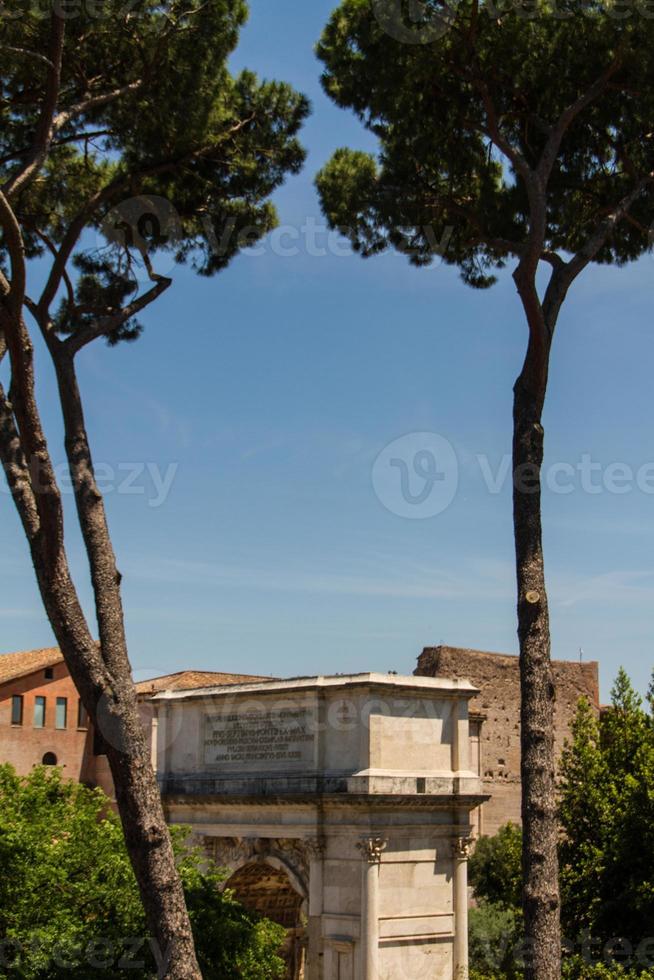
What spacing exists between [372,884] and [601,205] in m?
9.87

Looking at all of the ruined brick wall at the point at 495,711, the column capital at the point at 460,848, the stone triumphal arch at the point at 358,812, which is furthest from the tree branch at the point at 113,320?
the ruined brick wall at the point at 495,711

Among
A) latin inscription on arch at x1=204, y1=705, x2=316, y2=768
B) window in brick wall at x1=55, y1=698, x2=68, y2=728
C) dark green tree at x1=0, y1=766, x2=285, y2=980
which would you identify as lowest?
dark green tree at x1=0, y1=766, x2=285, y2=980

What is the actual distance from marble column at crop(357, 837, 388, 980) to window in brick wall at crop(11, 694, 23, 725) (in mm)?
17740

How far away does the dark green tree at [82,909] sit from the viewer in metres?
13.1

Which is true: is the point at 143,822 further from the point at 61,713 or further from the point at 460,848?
the point at 61,713

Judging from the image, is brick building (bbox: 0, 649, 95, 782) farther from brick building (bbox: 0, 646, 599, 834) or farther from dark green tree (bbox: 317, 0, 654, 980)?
dark green tree (bbox: 317, 0, 654, 980)

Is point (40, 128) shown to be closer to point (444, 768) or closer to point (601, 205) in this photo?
point (601, 205)

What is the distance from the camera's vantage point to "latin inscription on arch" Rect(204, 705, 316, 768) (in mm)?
19000

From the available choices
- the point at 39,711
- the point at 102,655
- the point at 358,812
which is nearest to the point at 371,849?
the point at 358,812

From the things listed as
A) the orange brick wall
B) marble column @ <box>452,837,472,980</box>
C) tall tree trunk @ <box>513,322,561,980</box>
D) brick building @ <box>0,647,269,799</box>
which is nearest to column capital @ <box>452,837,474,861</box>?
marble column @ <box>452,837,472,980</box>

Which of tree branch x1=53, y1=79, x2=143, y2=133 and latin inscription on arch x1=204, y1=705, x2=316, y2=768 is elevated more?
tree branch x1=53, y1=79, x2=143, y2=133

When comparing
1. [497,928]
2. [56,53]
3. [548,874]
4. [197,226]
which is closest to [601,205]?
[197,226]

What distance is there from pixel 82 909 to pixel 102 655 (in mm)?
5107

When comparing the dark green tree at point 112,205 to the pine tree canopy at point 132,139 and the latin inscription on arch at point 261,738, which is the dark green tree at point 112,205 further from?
the latin inscription on arch at point 261,738
